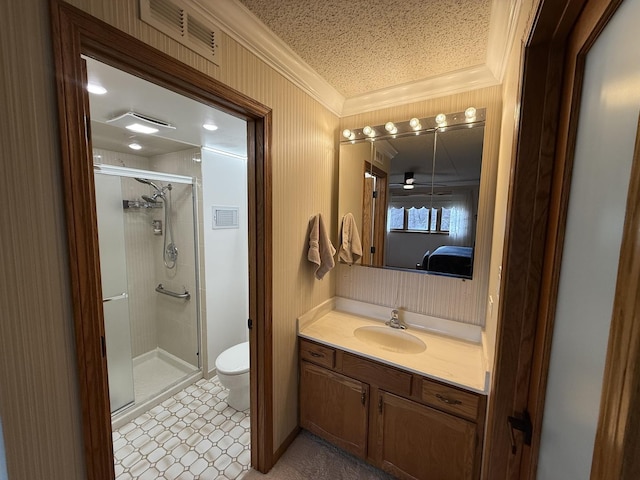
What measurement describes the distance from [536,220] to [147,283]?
11.6ft

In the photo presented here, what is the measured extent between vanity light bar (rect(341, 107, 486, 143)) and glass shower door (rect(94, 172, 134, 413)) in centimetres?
211

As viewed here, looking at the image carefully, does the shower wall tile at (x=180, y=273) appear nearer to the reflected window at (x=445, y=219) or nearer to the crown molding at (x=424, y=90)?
the crown molding at (x=424, y=90)

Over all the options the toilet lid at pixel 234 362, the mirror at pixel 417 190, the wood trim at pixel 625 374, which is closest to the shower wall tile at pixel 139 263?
the toilet lid at pixel 234 362

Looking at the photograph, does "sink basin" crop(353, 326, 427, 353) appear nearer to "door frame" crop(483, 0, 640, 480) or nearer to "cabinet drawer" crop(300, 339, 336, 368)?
"cabinet drawer" crop(300, 339, 336, 368)

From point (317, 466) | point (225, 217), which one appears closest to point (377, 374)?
point (317, 466)

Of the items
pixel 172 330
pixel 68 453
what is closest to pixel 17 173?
pixel 68 453

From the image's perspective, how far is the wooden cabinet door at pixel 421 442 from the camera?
135 cm

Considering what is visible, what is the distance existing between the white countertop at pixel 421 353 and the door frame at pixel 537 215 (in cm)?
31

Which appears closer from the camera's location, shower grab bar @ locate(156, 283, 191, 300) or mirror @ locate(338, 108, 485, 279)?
mirror @ locate(338, 108, 485, 279)

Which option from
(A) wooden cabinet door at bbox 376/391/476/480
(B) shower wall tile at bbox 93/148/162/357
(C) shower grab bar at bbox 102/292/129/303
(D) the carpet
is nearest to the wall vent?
(B) shower wall tile at bbox 93/148/162/357

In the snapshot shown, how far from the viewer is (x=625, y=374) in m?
0.35

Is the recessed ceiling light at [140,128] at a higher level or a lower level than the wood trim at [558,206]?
higher

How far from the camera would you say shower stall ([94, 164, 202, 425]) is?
2346mm

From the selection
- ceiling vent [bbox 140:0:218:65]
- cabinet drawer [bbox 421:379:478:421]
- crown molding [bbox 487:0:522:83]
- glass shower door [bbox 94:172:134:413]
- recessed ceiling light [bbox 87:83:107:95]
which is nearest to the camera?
ceiling vent [bbox 140:0:218:65]
